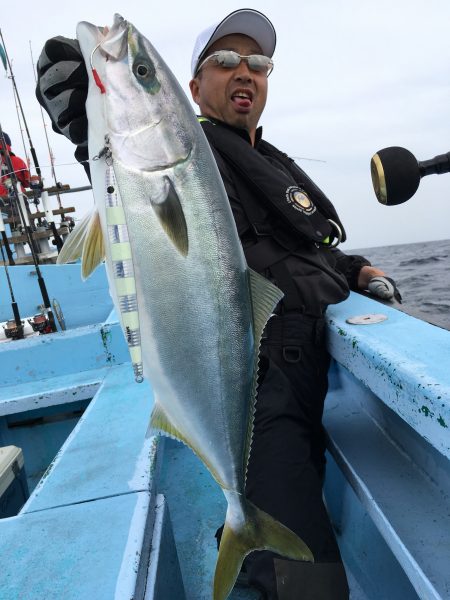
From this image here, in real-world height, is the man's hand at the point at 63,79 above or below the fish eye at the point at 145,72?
above

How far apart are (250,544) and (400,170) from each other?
1351 mm

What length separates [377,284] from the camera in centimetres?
264

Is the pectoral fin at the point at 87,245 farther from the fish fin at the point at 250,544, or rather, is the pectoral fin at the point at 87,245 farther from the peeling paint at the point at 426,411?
the peeling paint at the point at 426,411

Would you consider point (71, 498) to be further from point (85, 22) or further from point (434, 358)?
point (85, 22)

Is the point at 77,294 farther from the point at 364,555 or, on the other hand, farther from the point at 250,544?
the point at 250,544

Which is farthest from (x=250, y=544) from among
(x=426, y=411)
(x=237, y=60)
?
(x=237, y=60)

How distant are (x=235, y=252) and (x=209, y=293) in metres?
0.15

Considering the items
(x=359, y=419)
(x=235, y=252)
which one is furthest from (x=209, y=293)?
(x=359, y=419)

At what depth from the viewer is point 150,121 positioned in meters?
1.30

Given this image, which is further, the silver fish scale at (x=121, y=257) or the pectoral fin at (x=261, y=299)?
the pectoral fin at (x=261, y=299)

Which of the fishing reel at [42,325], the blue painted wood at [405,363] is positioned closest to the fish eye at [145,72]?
the blue painted wood at [405,363]

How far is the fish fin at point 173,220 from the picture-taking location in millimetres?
1247

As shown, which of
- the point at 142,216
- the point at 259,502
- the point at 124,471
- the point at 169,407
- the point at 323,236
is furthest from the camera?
the point at 323,236

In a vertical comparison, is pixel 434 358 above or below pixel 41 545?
above
